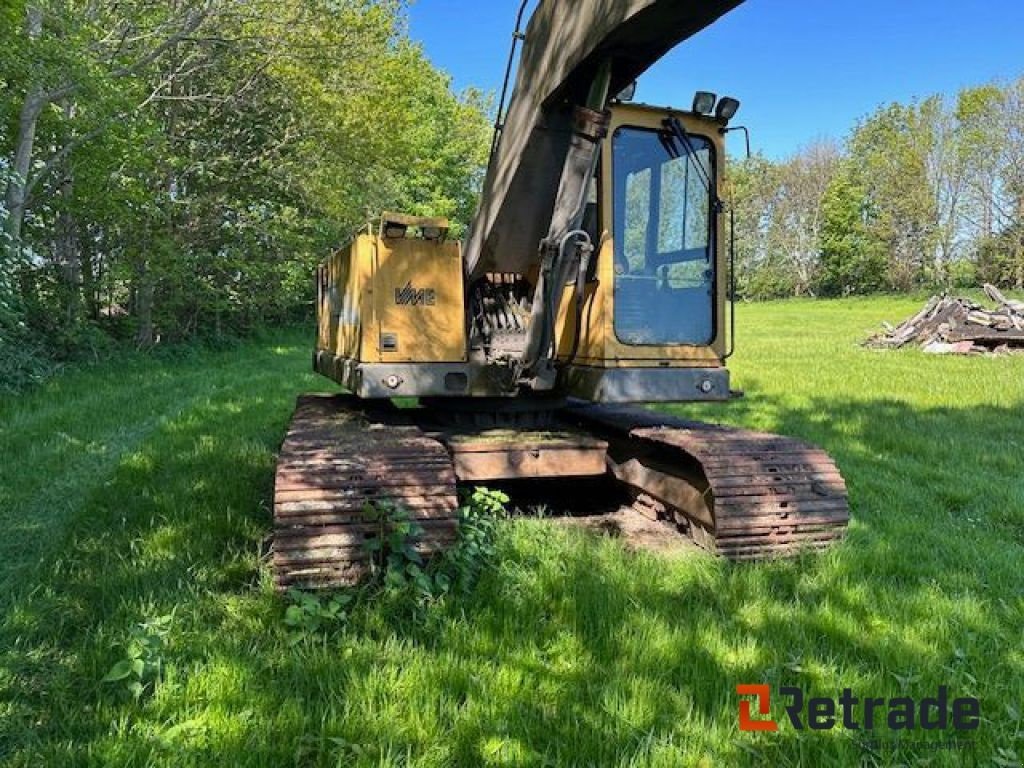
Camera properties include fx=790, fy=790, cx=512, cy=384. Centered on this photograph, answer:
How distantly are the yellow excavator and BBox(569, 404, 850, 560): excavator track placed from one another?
0.04 feet

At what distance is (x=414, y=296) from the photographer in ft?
17.2

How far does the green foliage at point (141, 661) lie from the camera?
8.87 ft

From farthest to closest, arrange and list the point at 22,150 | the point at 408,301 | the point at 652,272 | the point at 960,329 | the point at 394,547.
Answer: the point at 960,329 → the point at 22,150 → the point at 408,301 → the point at 652,272 → the point at 394,547

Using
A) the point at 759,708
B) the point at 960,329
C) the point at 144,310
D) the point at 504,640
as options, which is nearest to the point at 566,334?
the point at 504,640

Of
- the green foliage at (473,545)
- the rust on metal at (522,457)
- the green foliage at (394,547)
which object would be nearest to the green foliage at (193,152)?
the rust on metal at (522,457)

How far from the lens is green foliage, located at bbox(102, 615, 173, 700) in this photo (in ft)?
8.87

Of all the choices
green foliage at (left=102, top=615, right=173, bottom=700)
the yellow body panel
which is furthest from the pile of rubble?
green foliage at (left=102, top=615, right=173, bottom=700)

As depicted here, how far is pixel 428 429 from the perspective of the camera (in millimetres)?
5863

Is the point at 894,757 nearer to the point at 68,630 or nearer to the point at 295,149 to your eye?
the point at 68,630

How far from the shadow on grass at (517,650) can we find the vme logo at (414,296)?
5.25 feet

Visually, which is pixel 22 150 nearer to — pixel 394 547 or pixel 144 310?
pixel 144 310

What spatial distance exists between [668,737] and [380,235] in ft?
12.0

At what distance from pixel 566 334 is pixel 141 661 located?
3.07 meters

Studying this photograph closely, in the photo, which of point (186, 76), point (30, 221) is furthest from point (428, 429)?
point (186, 76)
